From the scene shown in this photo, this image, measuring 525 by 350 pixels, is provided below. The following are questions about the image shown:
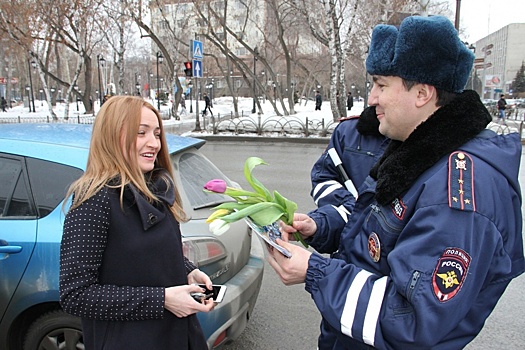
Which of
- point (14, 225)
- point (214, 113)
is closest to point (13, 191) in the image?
point (14, 225)

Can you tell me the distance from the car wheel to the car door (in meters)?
0.23

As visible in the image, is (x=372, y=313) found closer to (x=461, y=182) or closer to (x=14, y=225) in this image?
(x=461, y=182)

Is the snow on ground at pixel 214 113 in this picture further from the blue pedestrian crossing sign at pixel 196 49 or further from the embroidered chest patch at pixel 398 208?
the embroidered chest patch at pixel 398 208

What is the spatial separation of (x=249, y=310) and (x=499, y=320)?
2366 millimetres

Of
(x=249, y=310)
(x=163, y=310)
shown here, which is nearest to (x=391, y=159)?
(x=163, y=310)

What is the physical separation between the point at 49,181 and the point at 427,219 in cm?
235

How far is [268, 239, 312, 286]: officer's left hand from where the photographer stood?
1.41 m

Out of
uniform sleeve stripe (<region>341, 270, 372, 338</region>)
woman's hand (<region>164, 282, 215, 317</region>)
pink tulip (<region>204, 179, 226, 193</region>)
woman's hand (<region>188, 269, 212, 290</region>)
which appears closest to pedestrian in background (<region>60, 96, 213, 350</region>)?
woman's hand (<region>164, 282, 215, 317</region>)

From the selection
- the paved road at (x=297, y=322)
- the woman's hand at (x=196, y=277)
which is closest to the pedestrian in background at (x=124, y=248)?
the woman's hand at (x=196, y=277)

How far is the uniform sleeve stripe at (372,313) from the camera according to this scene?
1230mm

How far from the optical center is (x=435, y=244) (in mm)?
1139

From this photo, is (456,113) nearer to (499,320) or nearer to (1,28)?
(499,320)

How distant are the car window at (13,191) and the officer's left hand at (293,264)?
6.20 ft

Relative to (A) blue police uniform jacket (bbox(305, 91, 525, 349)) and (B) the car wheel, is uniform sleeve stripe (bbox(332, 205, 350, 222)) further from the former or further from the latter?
(B) the car wheel
